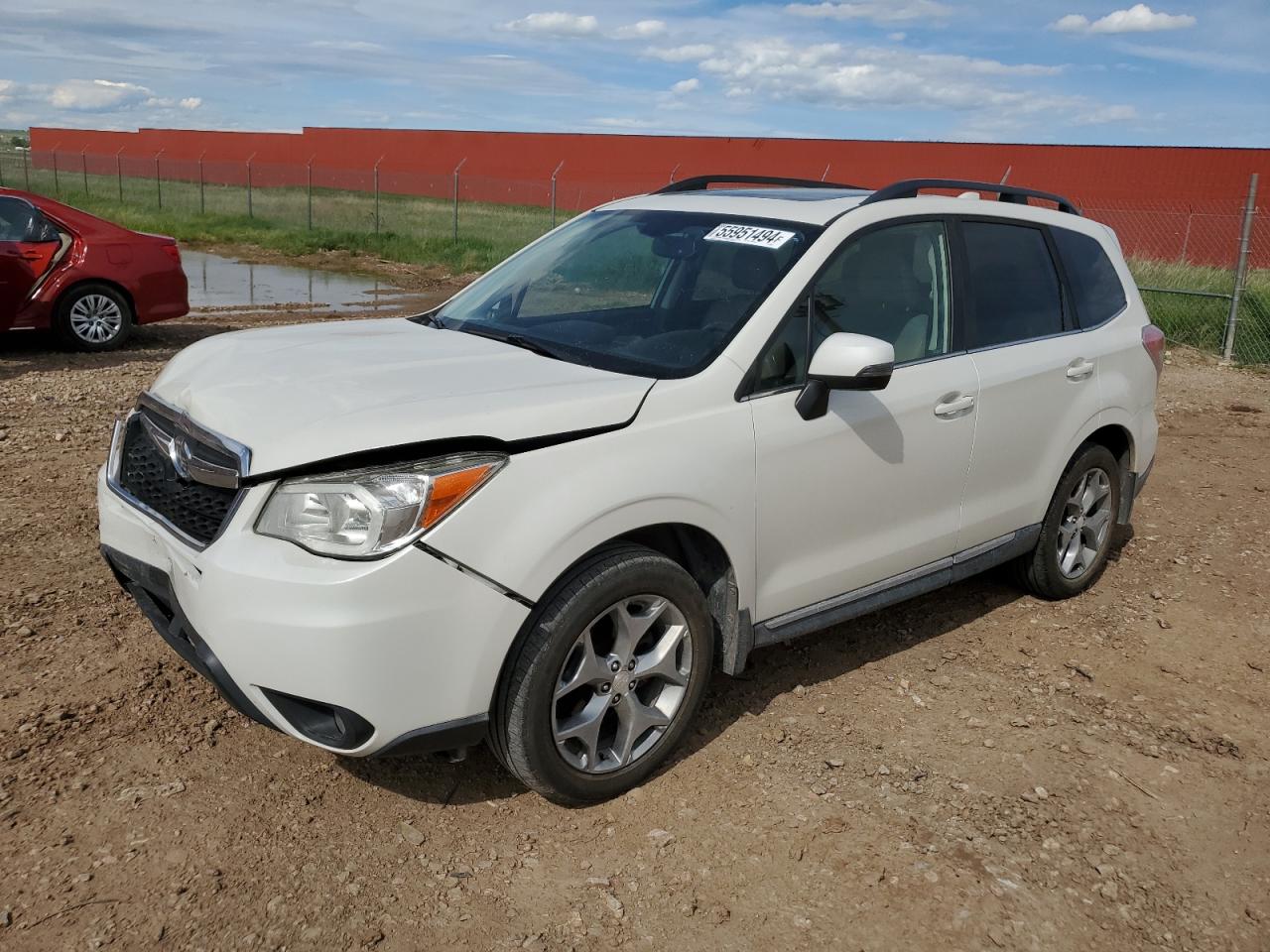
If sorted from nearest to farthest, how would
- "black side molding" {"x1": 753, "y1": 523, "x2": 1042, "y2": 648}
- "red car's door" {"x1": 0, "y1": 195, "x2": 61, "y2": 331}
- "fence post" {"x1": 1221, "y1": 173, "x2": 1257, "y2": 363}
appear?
"black side molding" {"x1": 753, "y1": 523, "x2": 1042, "y2": 648} < "red car's door" {"x1": 0, "y1": 195, "x2": 61, "y2": 331} < "fence post" {"x1": 1221, "y1": 173, "x2": 1257, "y2": 363}

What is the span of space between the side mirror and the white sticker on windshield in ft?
1.70

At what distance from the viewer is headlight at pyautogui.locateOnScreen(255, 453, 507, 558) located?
2.85 metres

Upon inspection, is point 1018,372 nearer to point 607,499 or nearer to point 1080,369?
point 1080,369

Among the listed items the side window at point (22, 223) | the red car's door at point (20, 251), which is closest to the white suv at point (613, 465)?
the red car's door at point (20, 251)

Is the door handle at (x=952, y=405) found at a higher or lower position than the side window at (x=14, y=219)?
lower

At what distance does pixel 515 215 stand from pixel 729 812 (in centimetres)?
3129

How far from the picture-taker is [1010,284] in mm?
4656

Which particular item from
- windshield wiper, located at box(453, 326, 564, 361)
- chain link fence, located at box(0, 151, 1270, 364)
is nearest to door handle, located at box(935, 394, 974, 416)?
windshield wiper, located at box(453, 326, 564, 361)

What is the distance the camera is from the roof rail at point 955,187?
418 cm

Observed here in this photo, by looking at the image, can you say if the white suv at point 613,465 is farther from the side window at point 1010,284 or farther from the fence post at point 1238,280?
the fence post at point 1238,280

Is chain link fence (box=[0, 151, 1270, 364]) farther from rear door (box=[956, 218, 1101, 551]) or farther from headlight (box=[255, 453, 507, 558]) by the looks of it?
headlight (box=[255, 453, 507, 558])

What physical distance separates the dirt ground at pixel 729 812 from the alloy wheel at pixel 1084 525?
0.36 metres

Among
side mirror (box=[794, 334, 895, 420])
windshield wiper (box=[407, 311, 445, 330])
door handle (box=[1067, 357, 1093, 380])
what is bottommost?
door handle (box=[1067, 357, 1093, 380])

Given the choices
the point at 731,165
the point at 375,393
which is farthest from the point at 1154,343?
the point at 731,165
